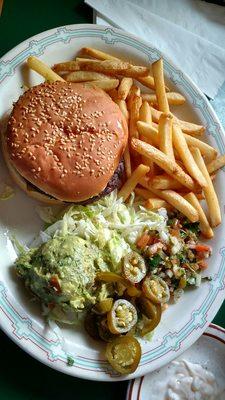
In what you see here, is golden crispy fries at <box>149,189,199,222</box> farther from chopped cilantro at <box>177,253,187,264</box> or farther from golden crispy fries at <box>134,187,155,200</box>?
chopped cilantro at <box>177,253,187,264</box>

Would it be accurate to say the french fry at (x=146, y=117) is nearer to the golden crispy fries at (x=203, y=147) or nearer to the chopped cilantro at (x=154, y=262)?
the golden crispy fries at (x=203, y=147)

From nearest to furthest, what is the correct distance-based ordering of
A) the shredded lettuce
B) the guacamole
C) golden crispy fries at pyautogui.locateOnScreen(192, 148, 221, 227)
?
1. the guacamole
2. the shredded lettuce
3. golden crispy fries at pyautogui.locateOnScreen(192, 148, 221, 227)

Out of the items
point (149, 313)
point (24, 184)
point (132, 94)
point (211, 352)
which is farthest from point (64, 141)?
point (211, 352)

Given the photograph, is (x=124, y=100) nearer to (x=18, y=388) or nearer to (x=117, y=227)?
(x=117, y=227)

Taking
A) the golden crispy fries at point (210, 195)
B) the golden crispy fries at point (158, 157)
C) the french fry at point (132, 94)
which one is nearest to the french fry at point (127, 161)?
the golden crispy fries at point (158, 157)

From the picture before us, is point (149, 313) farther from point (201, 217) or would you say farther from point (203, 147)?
point (203, 147)

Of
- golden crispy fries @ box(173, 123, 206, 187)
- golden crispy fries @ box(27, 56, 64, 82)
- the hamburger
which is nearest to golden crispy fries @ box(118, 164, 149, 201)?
the hamburger

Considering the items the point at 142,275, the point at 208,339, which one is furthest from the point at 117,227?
the point at 208,339
